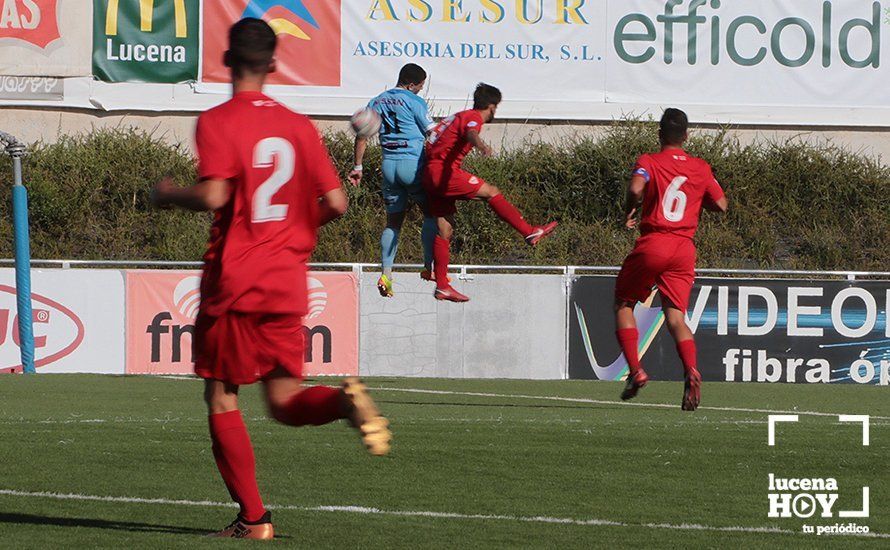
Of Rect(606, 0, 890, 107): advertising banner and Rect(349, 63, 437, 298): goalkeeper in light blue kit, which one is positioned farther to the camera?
Rect(606, 0, 890, 107): advertising banner

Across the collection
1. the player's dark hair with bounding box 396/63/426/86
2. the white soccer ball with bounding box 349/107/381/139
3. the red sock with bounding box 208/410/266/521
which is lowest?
the red sock with bounding box 208/410/266/521

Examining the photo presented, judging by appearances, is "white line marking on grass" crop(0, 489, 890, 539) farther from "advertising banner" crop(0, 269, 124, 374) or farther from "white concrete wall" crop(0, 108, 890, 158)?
"white concrete wall" crop(0, 108, 890, 158)

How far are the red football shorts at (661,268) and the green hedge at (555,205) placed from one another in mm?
13934

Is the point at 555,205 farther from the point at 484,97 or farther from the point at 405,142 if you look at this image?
the point at 484,97

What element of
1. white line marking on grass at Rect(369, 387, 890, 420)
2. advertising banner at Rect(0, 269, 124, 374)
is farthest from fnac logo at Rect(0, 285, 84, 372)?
white line marking on grass at Rect(369, 387, 890, 420)

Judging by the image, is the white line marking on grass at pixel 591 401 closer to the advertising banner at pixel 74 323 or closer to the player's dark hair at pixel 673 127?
the player's dark hair at pixel 673 127

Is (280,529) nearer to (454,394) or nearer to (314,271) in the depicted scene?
(454,394)

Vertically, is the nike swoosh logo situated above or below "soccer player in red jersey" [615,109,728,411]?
below

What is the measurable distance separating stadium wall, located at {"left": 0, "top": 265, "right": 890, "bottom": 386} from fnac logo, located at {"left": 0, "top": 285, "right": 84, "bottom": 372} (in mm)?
13

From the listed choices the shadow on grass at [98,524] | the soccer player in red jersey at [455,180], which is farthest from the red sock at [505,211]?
the shadow on grass at [98,524]

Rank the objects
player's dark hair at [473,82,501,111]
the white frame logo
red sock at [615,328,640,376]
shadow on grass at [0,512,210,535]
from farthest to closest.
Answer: player's dark hair at [473,82,501,111]
red sock at [615,328,640,376]
the white frame logo
shadow on grass at [0,512,210,535]

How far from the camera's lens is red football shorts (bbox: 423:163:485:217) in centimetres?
1243

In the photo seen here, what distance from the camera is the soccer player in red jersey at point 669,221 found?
1035 centimetres

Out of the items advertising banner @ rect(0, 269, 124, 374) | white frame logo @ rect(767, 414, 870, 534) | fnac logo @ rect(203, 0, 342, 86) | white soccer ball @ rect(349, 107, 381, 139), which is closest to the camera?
white frame logo @ rect(767, 414, 870, 534)
